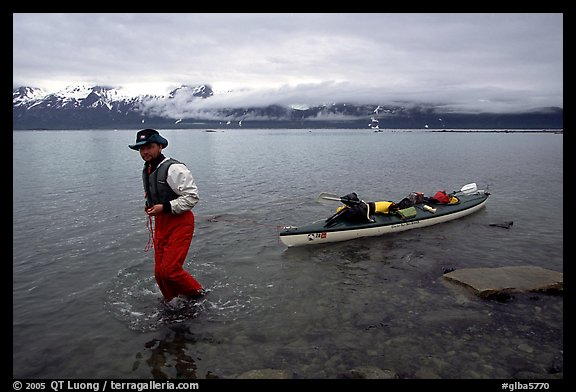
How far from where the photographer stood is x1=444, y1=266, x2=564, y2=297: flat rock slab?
1058 cm

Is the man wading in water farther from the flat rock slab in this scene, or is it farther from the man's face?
the flat rock slab

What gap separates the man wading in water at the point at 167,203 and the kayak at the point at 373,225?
21.4 ft

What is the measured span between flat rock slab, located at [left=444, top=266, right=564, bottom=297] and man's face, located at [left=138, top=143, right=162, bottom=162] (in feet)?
31.6

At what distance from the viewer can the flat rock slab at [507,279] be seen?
10.6 meters

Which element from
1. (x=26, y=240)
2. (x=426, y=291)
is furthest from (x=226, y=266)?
(x=26, y=240)

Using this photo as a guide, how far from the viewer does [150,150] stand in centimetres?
827

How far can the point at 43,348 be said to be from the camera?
318 inches

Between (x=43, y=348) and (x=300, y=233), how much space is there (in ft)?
30.5

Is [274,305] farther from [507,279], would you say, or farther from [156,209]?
[507,279]

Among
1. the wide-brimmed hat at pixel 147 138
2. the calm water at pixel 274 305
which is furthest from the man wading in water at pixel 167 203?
the calm water at pixel 274 305

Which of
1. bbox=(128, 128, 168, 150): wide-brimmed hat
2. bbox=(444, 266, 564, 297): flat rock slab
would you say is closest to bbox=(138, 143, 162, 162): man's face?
bbox=(128, 128, 168, 150): wide-brimmed hat

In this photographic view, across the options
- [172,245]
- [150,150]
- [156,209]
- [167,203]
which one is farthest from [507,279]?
[150,150]
